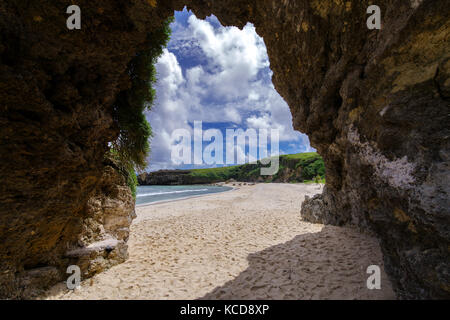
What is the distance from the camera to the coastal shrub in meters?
5.36

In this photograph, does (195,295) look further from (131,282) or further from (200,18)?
(200,18)

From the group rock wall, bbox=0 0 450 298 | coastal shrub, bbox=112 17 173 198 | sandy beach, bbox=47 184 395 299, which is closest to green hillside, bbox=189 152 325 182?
sandy beach, bbox=47 184 395 299

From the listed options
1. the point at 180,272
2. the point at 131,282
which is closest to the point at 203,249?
the point at 180,272

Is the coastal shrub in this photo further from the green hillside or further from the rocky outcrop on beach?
the green hillside

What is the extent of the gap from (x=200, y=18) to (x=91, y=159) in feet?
18.3

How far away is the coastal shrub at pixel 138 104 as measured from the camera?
17.6ft

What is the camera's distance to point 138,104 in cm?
551

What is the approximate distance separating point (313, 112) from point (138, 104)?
18.1ft

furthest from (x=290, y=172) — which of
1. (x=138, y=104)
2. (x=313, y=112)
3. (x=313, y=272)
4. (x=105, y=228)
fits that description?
(x=105, y=228)

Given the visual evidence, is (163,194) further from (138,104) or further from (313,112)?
(313,112)

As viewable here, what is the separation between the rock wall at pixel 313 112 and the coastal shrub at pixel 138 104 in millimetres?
459

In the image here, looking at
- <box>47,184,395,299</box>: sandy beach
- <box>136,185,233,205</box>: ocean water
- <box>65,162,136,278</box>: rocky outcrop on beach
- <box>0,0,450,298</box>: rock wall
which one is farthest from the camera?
<box>136,185,233,205</box>: ocean water

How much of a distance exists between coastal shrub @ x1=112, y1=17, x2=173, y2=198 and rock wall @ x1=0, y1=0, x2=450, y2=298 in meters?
0.46

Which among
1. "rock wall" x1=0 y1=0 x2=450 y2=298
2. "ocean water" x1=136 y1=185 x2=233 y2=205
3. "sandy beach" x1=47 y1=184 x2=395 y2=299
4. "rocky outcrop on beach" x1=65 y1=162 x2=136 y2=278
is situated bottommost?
"ocean water" x1=136 y1=185 x2=233 y2=205
